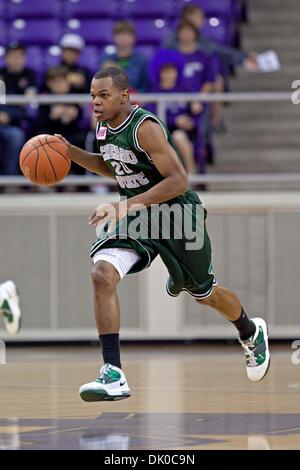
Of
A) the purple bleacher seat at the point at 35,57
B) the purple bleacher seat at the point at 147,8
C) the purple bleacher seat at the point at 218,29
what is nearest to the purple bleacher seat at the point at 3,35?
the purple bleacher seat at the point at 35,57

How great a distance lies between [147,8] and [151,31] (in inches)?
17.8

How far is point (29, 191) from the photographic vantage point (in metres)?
11.8

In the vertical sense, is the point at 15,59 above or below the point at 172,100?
above

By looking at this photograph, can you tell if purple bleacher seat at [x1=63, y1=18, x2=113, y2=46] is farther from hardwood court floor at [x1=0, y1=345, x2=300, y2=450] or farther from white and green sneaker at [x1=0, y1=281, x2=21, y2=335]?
white and green sneaker at [x1=0, y1=281, x2=21, y2=335]

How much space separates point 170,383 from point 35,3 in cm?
786

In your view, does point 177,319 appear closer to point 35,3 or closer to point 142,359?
point 142,359

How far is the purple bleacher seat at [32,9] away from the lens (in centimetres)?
1485

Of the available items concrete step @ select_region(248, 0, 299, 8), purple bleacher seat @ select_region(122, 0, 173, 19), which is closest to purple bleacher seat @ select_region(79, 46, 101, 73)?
purple bleacher seat @ select_region(122, 0, 173, 19)

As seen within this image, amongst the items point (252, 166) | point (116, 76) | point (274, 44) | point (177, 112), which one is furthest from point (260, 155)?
point (116, 76)

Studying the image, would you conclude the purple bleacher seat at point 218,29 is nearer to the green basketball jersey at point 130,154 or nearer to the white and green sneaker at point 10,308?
the white and green sneaker at point 10,308

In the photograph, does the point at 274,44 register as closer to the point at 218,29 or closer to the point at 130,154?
the point at 218,29

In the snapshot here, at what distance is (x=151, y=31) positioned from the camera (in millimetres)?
14570

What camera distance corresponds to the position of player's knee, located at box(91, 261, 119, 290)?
6516 millimetres
